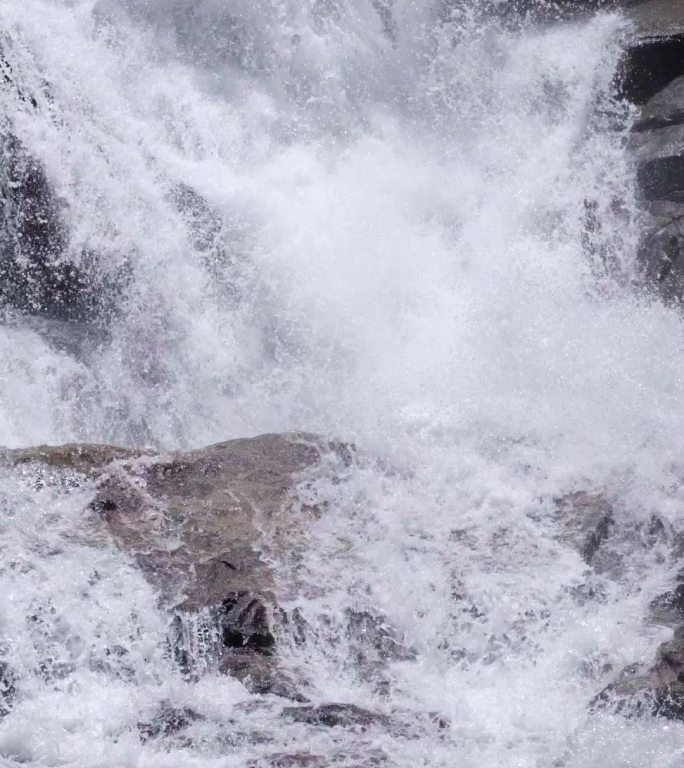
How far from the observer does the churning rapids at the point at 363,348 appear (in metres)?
4.70

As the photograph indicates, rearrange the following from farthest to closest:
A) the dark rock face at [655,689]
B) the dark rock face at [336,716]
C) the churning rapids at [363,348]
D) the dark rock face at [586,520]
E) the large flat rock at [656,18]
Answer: the large flat rock at [656,18] < the dark rock face at [586,520] < the churning rapids at [363,348] < the dark rock face at [336,716] < the dark rock face at [655,689]

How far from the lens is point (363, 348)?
25.3 ft

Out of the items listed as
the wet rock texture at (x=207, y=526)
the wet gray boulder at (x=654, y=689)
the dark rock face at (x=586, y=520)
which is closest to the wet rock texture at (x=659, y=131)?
the dark rock face at (x=586, y=520)

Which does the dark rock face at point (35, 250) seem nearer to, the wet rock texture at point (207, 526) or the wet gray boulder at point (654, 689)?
the wet rock texture at point (207, 526)

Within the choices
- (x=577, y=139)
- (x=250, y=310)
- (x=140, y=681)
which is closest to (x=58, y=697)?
(x=140, y=681)

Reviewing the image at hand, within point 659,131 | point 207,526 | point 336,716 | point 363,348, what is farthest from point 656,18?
point 336,716

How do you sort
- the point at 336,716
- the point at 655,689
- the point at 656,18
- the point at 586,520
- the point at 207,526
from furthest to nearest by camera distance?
the point at 656,18 < the point at 586,520 < the point at 207,526 < the point at 336,716 < the point at 655,689

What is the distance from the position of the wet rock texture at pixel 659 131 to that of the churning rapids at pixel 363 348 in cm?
18

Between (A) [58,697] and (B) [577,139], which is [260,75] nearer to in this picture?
(B) [577,139]

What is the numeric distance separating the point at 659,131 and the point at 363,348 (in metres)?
3.10

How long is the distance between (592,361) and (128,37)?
179 inches

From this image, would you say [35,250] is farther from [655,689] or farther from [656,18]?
[656,18]

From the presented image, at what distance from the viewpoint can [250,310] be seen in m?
7.90

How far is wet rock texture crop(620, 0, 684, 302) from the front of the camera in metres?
8.21
